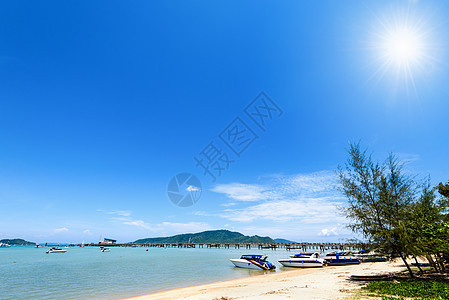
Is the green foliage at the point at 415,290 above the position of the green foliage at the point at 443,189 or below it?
below

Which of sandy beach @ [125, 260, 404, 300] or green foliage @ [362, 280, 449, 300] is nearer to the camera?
green foliage @ [362, 280, 449, 300]

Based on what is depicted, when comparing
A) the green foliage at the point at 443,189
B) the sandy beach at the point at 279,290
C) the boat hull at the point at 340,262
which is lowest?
the sandy beach at the point at 279,290

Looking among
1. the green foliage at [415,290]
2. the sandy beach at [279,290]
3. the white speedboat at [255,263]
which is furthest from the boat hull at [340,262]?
the green foliage at [415,290]

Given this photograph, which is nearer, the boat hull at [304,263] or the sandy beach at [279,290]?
the sandy beach at [279,290]

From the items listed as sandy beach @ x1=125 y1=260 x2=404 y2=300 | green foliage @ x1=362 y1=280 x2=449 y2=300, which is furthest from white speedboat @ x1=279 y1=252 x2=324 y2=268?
green foliage @ x1=362 y1=280 x2=449 y2=300

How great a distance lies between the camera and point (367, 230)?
14047 millimetres

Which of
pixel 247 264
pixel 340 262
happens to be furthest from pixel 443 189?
pixel 247 264

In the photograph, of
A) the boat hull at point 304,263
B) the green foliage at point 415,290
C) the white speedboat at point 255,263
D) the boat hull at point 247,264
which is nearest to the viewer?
the green foliage at point 415,290

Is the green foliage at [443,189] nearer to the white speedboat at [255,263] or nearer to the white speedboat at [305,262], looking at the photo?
the white speedboat at [305,262]

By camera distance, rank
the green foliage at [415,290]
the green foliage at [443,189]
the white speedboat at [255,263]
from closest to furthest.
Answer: the green foliage at [415,290], the green foliage at [443,189], the white speedboat at [255,263]

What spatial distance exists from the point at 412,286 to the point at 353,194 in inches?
219

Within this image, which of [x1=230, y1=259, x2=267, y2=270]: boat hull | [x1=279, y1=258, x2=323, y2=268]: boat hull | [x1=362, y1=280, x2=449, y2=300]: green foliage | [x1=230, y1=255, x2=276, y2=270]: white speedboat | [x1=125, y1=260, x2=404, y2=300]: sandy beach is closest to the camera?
[x1=362, y1=280, x2=449, y2=300]: green foliage

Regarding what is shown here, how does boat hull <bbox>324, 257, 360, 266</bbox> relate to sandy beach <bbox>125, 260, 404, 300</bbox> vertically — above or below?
above

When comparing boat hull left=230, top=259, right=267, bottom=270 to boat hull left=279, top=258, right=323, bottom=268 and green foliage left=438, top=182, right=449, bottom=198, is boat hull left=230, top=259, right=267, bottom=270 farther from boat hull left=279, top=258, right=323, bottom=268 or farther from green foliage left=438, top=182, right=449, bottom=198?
green foliage left=438, top=182, right=449, bottom=198
